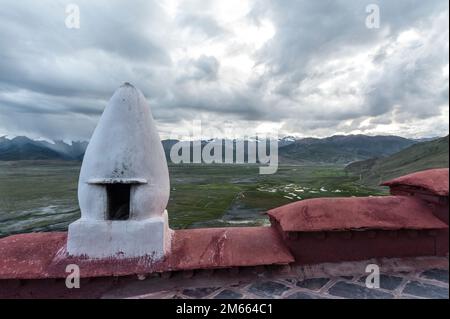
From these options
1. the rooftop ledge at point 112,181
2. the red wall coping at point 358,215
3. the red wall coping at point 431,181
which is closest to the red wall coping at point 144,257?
the red wall coping at point 358,215

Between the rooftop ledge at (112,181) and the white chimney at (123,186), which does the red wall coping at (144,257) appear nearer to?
the white chimney at (123,186)

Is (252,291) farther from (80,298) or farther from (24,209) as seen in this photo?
(24,209)

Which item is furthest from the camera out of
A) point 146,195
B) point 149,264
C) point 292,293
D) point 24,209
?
point 24,209

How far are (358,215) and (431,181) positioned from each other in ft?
4.83

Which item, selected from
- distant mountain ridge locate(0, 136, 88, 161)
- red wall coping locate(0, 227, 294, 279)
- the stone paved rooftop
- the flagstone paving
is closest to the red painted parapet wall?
the stone paved rooftop

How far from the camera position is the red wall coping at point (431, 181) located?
16.2 feet

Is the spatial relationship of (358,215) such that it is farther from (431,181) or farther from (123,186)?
(123,186)

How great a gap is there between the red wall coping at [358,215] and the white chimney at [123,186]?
8.36 ft

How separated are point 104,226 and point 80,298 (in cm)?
125

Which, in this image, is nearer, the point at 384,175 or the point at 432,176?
the point at 432,176

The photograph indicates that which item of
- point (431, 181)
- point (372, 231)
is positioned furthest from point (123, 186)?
point (431, 181)

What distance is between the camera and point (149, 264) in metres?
5.11
